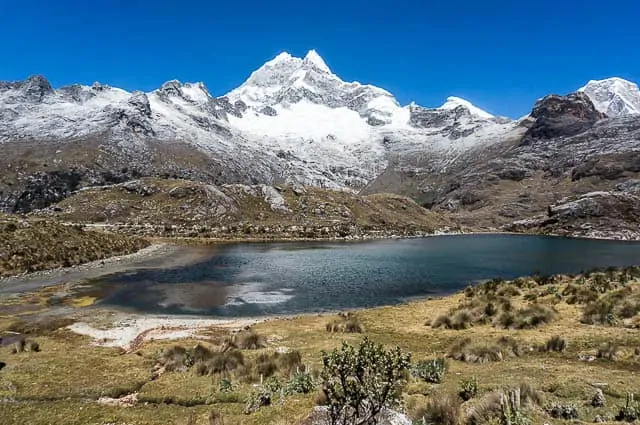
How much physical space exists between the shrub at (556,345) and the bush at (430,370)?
23.5ft

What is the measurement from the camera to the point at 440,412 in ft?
48.5

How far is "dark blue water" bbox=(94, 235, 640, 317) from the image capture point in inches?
2258

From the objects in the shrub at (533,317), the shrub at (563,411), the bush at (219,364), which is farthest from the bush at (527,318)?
the bush at (219,364)

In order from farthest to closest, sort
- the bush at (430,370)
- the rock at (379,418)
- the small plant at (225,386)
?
the bush at (430,370) → the small plant at (225,386) → the rock at (379,418)

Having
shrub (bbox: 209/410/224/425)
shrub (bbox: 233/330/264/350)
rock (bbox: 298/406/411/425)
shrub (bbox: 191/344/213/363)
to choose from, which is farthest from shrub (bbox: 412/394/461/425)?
shrub (bbox: 233/330/264/350)

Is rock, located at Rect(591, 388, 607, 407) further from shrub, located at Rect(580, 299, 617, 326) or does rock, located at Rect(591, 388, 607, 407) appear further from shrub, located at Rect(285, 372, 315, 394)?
shrub, located at Rect(580, 299, 617, 326)

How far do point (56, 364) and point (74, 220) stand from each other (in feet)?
598

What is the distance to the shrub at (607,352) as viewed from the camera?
74.2 ft

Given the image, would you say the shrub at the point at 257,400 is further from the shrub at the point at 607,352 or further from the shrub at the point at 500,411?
the shrub at the point at 607,352

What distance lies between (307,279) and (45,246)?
178ft

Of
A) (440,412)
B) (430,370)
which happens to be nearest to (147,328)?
(430,370)

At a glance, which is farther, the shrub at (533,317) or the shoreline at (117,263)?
the shoreline at (117,263)

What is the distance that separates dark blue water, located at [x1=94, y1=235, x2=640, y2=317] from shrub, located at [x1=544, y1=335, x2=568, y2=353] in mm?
31339

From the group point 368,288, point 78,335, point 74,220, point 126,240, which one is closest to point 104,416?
point 78,335
